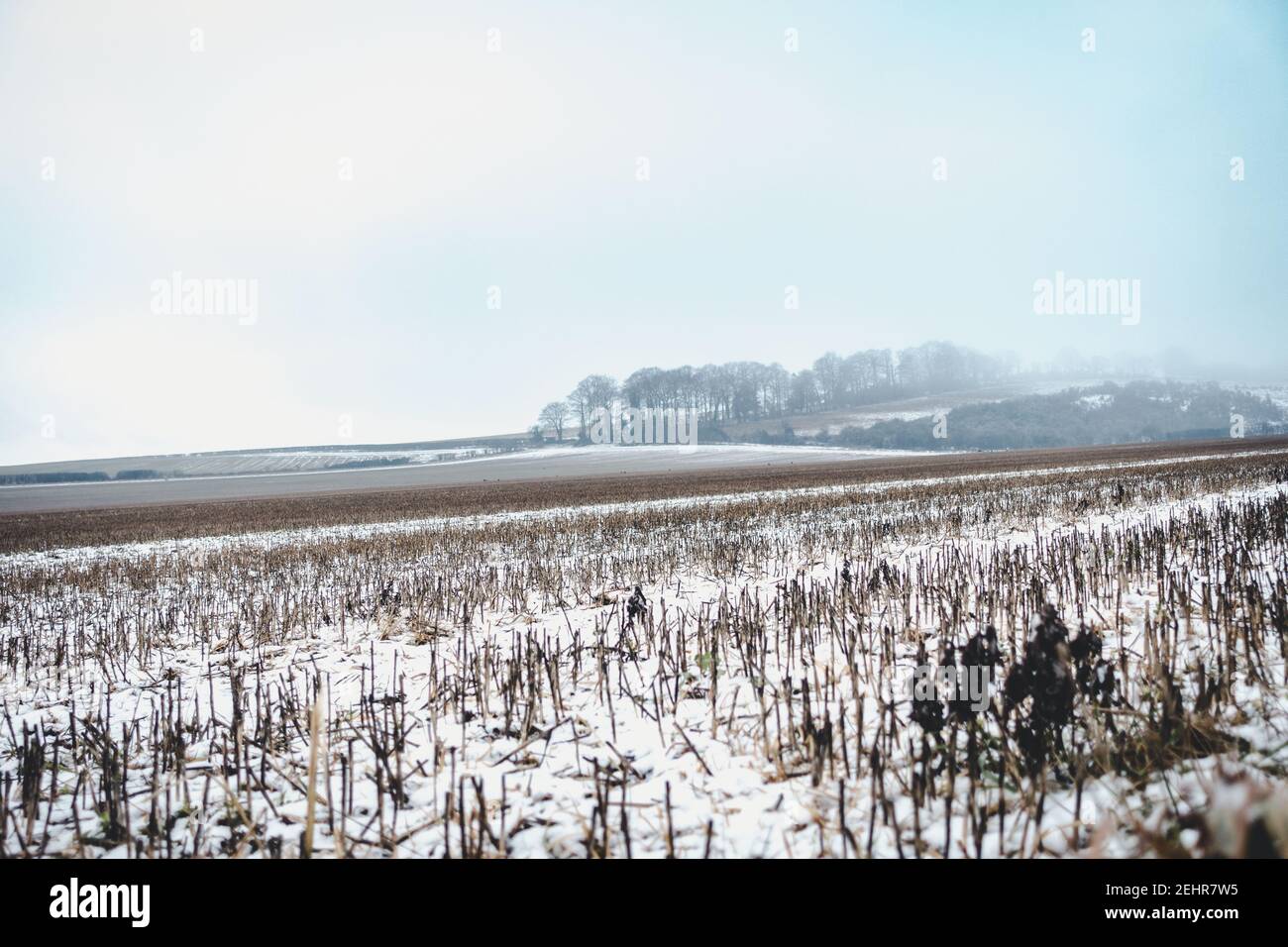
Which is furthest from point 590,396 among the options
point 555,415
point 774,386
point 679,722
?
point 679,722

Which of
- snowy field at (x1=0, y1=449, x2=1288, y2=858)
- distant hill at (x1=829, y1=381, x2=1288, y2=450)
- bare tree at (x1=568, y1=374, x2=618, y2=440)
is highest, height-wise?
bare tree at (x1=568, y1=374, x2=618, y2=440)

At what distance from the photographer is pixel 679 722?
3.63 metres

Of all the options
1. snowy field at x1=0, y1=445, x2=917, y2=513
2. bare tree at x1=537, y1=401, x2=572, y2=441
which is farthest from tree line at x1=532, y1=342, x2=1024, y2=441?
snowy field at x1=0, y1=445, x2=917, y2=513

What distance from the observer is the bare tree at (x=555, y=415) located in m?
119

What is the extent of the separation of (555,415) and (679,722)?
117817mm

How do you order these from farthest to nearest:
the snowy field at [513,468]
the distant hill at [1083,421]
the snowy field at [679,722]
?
the distant hill at [1083,421], the snowy field at [513,468], the snowy field at [679,722]

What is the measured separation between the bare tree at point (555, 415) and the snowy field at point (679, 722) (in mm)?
111651

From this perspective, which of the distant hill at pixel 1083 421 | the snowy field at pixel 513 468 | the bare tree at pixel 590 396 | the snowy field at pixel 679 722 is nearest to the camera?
the snowy field at pixel 679 722

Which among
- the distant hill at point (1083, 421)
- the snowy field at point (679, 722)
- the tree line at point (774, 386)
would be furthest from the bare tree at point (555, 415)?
the snowy field at point (679, 722)

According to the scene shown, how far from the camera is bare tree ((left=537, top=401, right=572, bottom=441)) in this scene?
119 m

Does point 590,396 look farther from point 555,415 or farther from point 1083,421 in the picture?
point 1083,421

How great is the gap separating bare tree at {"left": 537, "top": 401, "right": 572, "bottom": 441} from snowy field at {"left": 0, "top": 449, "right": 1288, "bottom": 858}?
366 ft

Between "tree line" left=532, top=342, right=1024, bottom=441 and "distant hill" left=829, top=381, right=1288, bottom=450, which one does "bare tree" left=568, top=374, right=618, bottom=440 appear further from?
"distant hill" left=829, top=381, right=1288, bottom=450

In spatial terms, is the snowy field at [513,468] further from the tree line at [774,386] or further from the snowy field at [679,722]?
the snowy field at [679,722]
